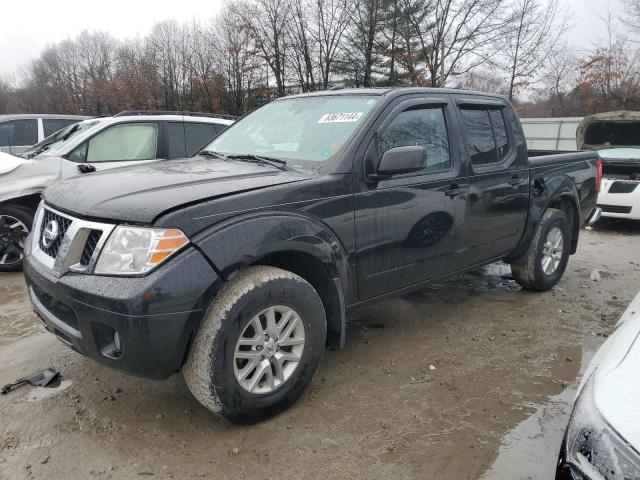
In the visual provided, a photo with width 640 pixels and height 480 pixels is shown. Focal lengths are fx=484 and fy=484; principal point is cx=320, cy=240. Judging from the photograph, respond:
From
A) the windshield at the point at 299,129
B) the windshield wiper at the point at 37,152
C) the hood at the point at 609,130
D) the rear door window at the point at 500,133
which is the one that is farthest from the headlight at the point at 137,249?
the hood at the point at 609,130

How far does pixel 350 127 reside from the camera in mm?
3102

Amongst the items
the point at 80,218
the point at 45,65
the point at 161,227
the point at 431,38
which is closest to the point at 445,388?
the point at 161,227

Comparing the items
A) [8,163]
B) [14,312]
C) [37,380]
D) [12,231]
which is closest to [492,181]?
[37,380]

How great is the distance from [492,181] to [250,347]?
7.91 ft

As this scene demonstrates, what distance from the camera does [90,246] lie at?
2.37 metres

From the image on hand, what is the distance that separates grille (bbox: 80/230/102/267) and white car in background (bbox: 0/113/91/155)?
7689 mm

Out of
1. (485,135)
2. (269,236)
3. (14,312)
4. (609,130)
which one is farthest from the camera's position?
(609,130)

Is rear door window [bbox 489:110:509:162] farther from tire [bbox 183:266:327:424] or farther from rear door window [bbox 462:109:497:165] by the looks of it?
tire [bbox 183:266:327:424]

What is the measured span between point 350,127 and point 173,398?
2.00 metres

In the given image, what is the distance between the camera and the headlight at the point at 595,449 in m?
1.36

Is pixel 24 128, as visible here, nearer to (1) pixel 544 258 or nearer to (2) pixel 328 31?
(1) pixel 544 258

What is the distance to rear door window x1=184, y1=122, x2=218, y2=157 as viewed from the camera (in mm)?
6648

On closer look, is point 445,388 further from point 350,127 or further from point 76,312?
point 76,312

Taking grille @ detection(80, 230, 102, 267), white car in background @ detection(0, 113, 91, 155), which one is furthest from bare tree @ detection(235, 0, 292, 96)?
grille @ detection(80, 230, 102, 267)
